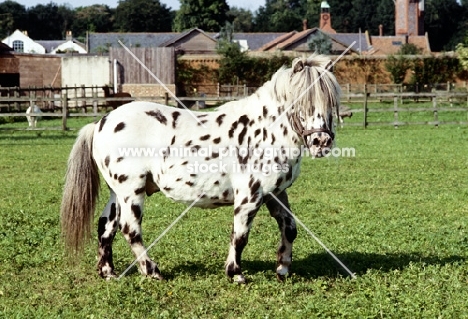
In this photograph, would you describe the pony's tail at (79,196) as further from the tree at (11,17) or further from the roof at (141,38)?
the tree at (11,17)

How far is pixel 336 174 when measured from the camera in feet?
47.3

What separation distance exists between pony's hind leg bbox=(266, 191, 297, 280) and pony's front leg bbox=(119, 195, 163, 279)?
3.67 feet

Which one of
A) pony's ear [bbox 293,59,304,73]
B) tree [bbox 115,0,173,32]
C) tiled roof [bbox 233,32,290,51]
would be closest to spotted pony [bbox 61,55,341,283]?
pony's ear [bbox 293,59,304,73]

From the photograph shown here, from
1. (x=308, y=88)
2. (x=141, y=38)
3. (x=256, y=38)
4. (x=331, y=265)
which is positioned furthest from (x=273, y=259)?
(x=256, y=38)

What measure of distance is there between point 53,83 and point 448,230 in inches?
1711

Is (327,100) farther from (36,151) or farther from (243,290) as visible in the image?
(36,151)

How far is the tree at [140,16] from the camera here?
11606cm

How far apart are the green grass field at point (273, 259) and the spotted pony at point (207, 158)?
0.40 meters

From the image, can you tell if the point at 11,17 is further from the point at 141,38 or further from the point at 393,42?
the point at 393,42

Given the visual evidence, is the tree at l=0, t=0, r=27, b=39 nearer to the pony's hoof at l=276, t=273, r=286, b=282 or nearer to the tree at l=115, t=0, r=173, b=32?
the tree at l=115, t=0, r=173, b=32

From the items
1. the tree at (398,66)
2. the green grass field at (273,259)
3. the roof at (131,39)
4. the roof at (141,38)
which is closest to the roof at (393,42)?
the roof at (141,38)

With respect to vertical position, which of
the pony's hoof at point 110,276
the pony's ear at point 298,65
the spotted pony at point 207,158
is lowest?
the pony's hoof at point 110,276

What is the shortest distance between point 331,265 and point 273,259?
2.21 feet

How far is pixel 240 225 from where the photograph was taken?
6527 mm
